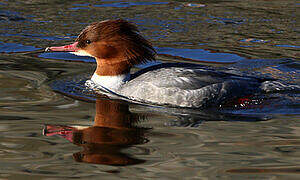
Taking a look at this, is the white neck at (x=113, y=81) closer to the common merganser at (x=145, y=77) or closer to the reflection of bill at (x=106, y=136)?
the common merganser at (x=145, y=77)

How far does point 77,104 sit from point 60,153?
2.09 m

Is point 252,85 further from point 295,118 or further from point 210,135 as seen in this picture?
point 210,135

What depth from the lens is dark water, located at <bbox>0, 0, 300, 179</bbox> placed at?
187 inches

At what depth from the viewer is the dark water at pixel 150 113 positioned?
187 inches

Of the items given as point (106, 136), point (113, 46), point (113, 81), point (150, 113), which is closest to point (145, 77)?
point (113, 81)

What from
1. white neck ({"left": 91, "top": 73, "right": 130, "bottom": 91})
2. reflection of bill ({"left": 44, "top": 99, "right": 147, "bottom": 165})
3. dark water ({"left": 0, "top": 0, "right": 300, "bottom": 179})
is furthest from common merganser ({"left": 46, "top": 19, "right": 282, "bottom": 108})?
reflection of bill ({"left": 44, "top": 99, "right": 147, "bottom": 165})

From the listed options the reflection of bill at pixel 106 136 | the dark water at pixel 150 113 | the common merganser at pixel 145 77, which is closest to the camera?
the dark water at pixel 150 113

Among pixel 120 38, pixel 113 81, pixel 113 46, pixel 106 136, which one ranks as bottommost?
pixel 106 136

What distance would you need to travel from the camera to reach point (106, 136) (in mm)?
5609

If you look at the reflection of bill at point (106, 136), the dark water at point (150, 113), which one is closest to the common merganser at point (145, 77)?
the dark water at point (150, 113)

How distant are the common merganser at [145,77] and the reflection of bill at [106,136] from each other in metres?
0.70

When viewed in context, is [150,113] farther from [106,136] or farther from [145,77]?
[106,136]

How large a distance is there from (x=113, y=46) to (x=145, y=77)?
0.70 metres

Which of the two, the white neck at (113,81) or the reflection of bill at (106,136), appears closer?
the reflection of bill at (106,136)
